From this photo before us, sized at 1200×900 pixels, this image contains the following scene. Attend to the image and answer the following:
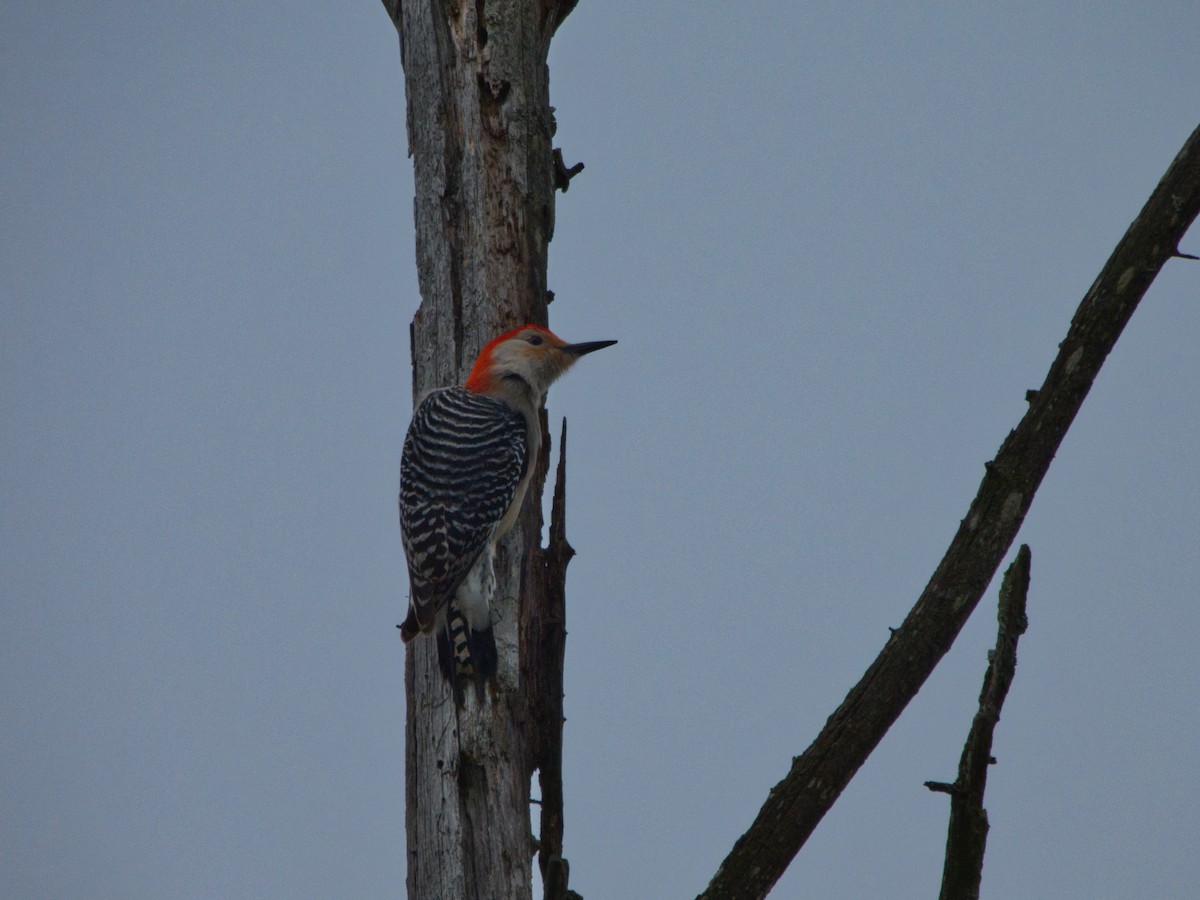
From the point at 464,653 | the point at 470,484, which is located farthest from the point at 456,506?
the point at 464,653

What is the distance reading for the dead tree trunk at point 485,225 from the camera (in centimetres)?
474

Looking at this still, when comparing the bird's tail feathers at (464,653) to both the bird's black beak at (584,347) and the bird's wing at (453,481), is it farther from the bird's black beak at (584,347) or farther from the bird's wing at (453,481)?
the bird's black beak at (584,347)

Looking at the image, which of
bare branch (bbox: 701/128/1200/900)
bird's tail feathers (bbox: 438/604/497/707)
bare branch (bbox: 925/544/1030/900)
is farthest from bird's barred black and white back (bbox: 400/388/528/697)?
bare branch (bbox: 925/544/1030/900)

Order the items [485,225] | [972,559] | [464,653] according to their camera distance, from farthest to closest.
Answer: [485,225]
[464,653]
[972,559]

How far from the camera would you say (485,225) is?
5.28 meters

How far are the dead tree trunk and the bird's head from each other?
0.09 m

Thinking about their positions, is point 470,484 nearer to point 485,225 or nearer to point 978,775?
point 485,225

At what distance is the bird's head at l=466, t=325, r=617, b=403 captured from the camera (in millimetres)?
5500

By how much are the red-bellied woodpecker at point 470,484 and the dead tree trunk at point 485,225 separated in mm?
83

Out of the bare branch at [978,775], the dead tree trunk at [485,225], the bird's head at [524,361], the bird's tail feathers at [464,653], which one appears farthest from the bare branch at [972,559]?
the bird's head at [524,361]

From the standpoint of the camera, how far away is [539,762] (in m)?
4.60

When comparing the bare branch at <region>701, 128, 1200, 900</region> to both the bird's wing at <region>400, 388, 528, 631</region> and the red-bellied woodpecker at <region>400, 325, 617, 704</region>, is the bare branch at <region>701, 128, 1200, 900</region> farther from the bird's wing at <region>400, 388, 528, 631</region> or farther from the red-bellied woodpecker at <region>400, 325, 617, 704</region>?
the bird's wing at <region>400, 388, 528, 631</region>

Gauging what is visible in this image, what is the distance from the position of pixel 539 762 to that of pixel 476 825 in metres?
0.37

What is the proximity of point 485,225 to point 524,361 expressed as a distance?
2.65ft
